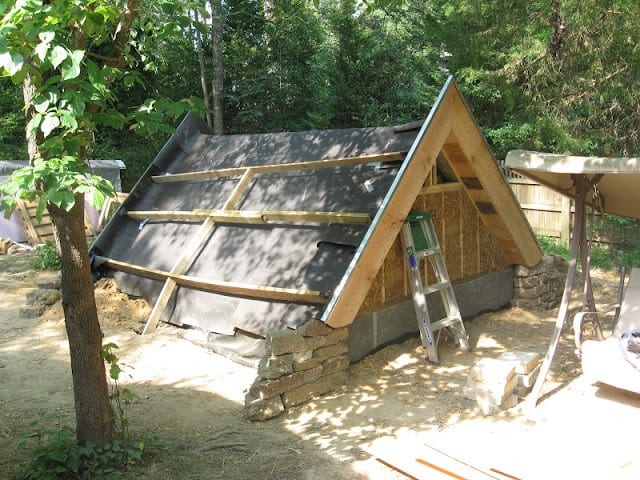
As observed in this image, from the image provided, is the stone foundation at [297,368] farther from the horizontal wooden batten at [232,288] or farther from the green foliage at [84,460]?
the green foliage at [84,460]

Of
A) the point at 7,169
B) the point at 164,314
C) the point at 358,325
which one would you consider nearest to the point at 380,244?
the point at 358,325

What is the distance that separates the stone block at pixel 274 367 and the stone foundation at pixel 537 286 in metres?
5.20

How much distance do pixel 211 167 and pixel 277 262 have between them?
3358 millimetres

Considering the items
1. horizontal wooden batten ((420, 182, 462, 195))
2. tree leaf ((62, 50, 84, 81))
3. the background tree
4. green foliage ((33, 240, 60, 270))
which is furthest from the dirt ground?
green foliage ((33, 240, 60, 270))

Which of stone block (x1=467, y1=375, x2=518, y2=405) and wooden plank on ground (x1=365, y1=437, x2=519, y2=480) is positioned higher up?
stone block (x1=467, y1=375, x2=518, y2=405)

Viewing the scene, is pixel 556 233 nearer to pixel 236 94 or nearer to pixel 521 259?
pixel 521 259

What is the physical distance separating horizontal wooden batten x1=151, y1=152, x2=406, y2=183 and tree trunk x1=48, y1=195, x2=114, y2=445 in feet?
13.0

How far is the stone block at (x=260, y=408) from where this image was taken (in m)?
5.61

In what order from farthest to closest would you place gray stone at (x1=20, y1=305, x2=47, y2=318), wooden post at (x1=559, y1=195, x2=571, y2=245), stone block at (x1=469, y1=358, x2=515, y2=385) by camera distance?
1. wooden post at (x1=559, y1=195, x2=571, y2=245)
2. gray stone at (x1=20, y1=305, x2=47, y2=318)
3. stone block at (x1=469, y1=358, x2=515, y2=385)

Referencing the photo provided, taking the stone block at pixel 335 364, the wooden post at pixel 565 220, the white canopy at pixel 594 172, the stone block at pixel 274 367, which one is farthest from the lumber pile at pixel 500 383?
the wooden post at pixel 565 220

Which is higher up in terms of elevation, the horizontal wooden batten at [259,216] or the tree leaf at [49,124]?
the tree leaf at [49,124]

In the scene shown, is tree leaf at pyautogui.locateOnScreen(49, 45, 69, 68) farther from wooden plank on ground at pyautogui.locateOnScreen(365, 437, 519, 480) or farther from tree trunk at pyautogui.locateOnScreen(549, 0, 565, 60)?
tree trunk at pyautogui.locateOnScreen(549, 0, 565, 60)

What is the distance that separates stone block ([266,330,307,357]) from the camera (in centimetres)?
570

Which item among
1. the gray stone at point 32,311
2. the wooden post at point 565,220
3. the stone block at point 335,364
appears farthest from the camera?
the wooden post at point 565,220
